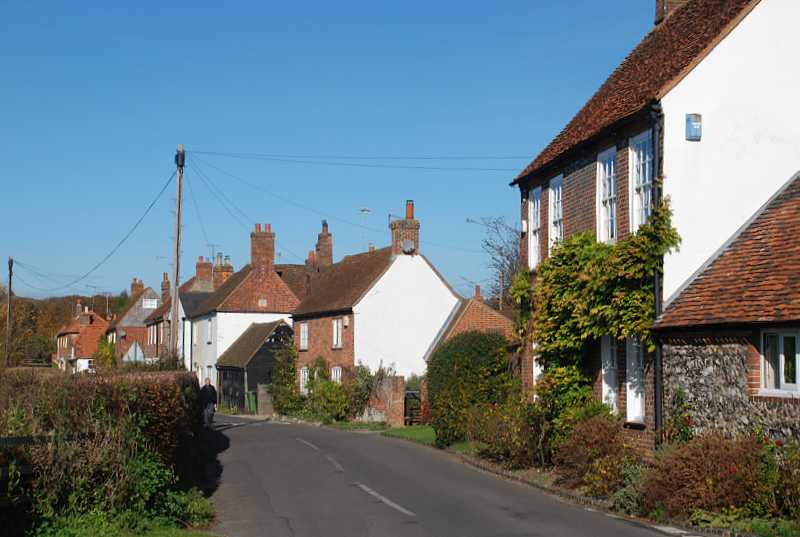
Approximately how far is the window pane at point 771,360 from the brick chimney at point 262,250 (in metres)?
47.3

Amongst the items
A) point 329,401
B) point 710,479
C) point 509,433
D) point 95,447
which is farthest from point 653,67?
point 329,401

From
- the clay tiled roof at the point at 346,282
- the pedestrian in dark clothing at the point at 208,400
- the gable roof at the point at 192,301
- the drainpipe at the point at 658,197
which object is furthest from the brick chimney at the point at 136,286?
the drainpipe at the point at 658,197

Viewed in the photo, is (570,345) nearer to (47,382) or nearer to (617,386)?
(617,386)

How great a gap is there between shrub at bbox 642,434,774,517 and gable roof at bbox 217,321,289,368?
1615 inches

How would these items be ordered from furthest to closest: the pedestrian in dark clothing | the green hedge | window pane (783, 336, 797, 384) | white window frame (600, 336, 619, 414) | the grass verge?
the grass verge < the pedestrian in dark clothing < white window frame (600, 336, 619, 414) < window pane (783, 336, 797, 384) < the green hedge

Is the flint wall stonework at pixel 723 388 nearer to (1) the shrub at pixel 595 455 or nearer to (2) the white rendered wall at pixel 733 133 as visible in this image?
(1) the shrub at pixel 595 455

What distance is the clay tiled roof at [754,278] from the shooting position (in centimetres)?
1467

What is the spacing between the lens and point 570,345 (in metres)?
20.1

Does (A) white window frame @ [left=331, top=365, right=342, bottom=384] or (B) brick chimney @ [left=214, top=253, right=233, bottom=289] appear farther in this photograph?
(B) brick chimney @ [left=214, top=253, right=233, bottom=289]

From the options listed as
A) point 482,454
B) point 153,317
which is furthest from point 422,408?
point 153,317

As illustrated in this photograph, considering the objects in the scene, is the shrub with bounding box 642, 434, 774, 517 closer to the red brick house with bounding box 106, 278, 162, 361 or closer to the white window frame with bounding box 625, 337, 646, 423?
the white window frame with bounding box 625, 337, 646, 423

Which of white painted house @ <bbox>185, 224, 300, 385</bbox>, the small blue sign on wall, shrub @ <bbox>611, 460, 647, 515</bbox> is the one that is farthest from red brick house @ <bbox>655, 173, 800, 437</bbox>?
white painted house @ <bbox>185, 224, 300, 385</bbox>

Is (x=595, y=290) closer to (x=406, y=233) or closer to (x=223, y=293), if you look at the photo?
(x=406, y=233)

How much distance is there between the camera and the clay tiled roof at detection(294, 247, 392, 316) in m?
45.0
